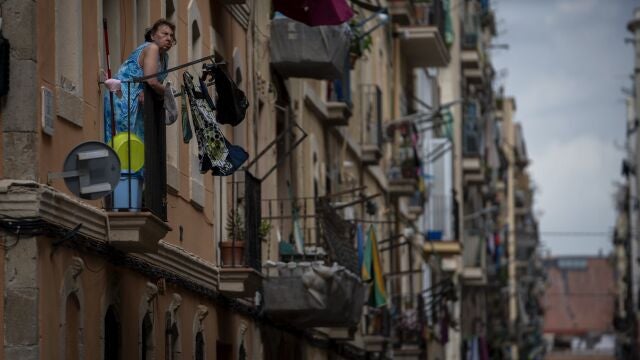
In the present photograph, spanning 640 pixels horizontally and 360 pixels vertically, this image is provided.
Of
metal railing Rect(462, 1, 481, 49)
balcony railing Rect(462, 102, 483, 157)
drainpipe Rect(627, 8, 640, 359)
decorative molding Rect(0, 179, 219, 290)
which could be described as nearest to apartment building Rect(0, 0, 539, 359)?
decorative molding Rect(0, 179, 219, 290)

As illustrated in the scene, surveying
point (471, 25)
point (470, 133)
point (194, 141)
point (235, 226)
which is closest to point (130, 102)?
point (194, 141)

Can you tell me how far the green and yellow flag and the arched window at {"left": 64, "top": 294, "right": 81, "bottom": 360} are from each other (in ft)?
57.4

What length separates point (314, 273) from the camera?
29109mm

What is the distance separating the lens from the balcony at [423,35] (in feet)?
169

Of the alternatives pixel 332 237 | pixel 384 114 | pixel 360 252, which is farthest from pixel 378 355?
pixel 332 237

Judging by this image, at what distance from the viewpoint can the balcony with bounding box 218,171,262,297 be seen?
2511 cm

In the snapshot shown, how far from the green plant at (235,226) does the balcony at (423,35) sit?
76.7 feet

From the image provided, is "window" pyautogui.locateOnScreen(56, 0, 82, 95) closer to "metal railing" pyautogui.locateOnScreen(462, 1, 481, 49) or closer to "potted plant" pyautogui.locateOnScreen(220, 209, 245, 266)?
"potted plant" pyautogui.locateOnScreen(220, 209, 245, 266)

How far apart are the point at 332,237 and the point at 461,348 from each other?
1522 inches

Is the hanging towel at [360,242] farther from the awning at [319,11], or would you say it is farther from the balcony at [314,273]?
the awning at [319,11]

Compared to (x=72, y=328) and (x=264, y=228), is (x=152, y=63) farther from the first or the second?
(x=264, y=228)

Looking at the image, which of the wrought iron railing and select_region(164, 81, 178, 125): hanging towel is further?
the wrought iron railing

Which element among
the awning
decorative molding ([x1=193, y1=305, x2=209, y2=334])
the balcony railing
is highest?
the balcony railing

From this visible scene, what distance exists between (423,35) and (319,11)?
24.8 metres
